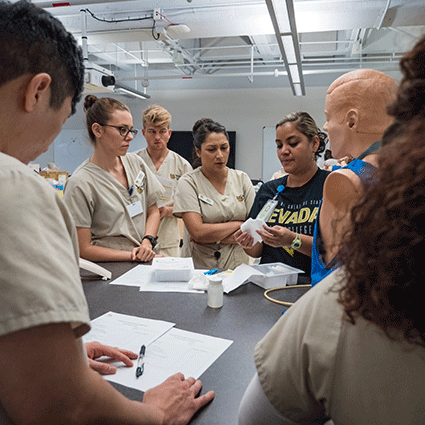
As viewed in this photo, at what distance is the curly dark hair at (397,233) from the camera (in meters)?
0.44

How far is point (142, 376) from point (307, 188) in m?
1.42

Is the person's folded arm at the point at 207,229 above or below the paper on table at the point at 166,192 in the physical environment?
below

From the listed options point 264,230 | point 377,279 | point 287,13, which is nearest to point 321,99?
point 287,13

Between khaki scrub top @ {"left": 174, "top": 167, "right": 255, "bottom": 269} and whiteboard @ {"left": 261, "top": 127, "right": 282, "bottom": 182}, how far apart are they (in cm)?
557

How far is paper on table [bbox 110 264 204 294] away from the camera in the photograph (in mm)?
1662

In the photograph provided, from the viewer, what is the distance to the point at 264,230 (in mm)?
1821

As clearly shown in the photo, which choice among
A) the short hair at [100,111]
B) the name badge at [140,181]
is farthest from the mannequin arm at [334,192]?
the short hair at [100,111]

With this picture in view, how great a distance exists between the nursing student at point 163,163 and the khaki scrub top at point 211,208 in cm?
67

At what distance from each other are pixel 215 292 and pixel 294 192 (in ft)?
2.96

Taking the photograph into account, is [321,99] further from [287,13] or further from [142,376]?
A: [142,376]

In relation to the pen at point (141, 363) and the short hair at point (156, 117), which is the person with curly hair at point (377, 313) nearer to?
the pen at point (141, 363)

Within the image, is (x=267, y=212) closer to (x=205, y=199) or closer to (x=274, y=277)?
(x=274, y=277)

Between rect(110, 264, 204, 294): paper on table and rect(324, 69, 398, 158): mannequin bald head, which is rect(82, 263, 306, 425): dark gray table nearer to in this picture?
rect(110, 264, 204, 294): paper on table

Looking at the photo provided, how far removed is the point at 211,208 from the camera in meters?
2.51
